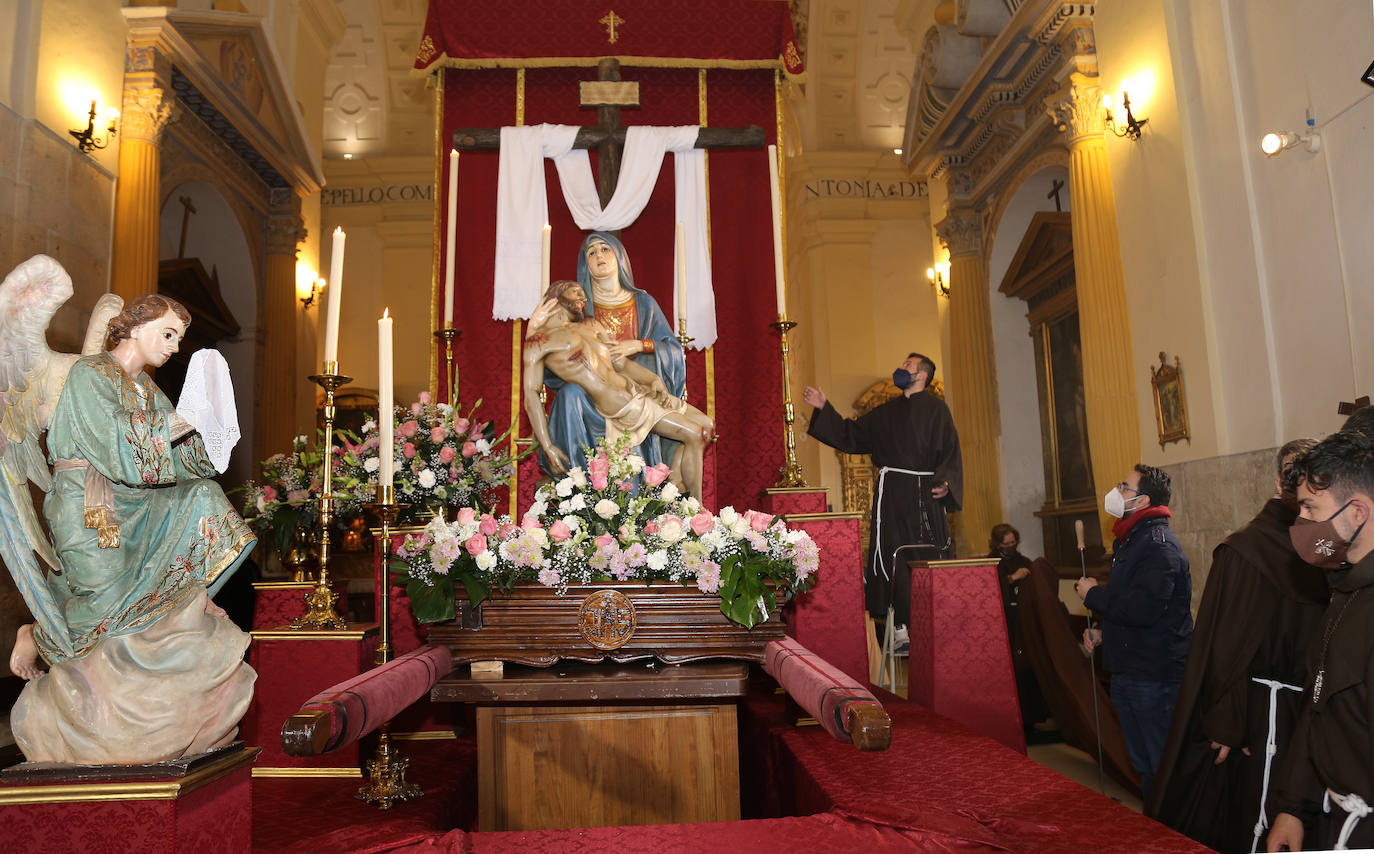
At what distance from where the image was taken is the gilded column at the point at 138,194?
8.28 m

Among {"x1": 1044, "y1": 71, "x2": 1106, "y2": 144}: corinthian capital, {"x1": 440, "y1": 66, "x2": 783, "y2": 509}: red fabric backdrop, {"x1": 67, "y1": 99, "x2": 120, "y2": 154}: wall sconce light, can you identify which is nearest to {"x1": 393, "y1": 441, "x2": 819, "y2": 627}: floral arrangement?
{"x1": 440, "y1": 66, "x2": 783, "y2": 509}: red fabric backdrop

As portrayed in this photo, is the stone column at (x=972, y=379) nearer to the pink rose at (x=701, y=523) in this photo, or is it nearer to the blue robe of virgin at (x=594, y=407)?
the blue robe of virgin at (x=594, y=407)

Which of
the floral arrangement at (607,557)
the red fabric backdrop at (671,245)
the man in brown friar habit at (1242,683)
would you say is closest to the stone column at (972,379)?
the red fabric backdrop at (671,245)

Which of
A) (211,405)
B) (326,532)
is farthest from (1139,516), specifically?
(211,405)

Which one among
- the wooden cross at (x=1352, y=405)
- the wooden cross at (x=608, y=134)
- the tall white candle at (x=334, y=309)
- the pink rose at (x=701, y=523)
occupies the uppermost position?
the wooden cross at (x=608, y=134)

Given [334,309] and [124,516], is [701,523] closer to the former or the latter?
[334,309]

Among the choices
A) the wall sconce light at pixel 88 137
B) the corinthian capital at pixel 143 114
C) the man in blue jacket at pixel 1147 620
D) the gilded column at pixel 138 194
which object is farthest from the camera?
the corinthian capital at pixel 143 114

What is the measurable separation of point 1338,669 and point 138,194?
9.44m

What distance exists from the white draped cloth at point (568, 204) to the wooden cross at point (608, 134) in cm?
6

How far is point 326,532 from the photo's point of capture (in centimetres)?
370

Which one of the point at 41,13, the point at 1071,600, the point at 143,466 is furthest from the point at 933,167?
the point at 143,466

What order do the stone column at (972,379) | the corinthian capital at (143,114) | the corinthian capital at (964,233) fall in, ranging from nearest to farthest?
the corinthian capital at (143,114) → the stone column at (972,379) → the corinthian capital at (964,233)

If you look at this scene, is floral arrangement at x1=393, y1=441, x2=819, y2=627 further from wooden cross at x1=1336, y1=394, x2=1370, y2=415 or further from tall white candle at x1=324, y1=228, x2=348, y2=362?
wooden cross at x1=1336, y1=394, x2=1370, y2=415

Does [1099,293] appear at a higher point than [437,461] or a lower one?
higher
